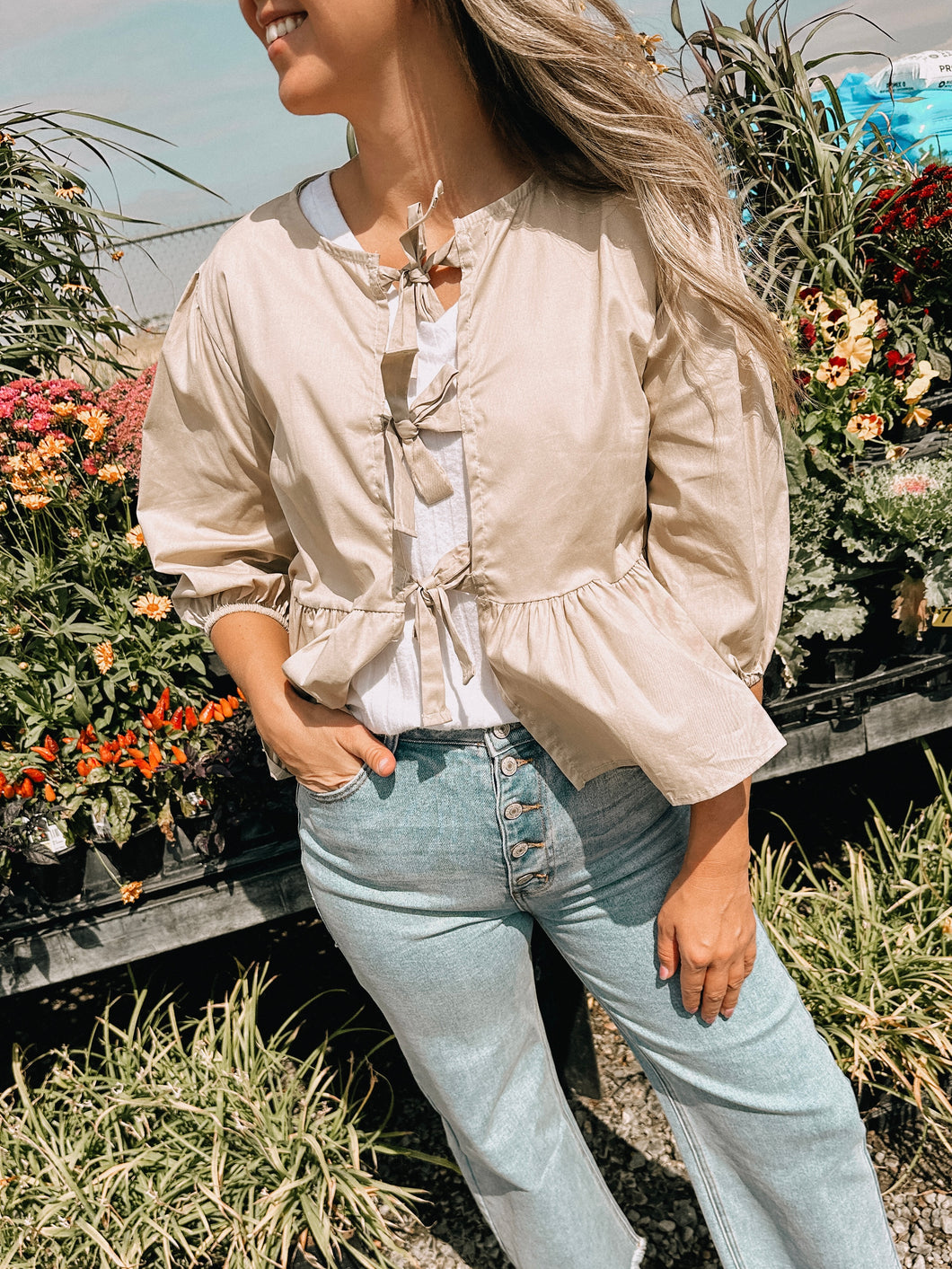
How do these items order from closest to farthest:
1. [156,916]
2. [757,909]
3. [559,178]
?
[559,178]
[156,916]
[757,909]

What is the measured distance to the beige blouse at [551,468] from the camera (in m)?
1.06

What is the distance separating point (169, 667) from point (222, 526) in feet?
3.32

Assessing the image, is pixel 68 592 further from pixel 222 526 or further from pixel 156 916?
pixel 222 526

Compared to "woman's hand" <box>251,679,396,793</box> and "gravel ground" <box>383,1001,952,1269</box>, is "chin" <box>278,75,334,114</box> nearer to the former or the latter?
"woman's hand" <box>251,679,396,793</box>

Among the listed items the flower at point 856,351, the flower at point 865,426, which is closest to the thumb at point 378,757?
the flower at point 865,426

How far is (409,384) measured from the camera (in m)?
1.12

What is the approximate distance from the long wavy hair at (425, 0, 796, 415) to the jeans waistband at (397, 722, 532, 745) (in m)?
0.47

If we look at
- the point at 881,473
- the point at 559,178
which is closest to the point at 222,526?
the point at 559,178

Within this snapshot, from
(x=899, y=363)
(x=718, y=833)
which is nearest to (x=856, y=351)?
(x=899, y=363)

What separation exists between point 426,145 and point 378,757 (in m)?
0.71

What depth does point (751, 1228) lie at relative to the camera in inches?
54.0

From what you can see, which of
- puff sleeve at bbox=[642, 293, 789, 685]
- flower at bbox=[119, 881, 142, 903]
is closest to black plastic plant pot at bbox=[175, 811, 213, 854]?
flower at bbox=[119, 881, 142, 903]

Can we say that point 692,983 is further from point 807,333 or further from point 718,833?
point 807,333

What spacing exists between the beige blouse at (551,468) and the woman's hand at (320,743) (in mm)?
42
